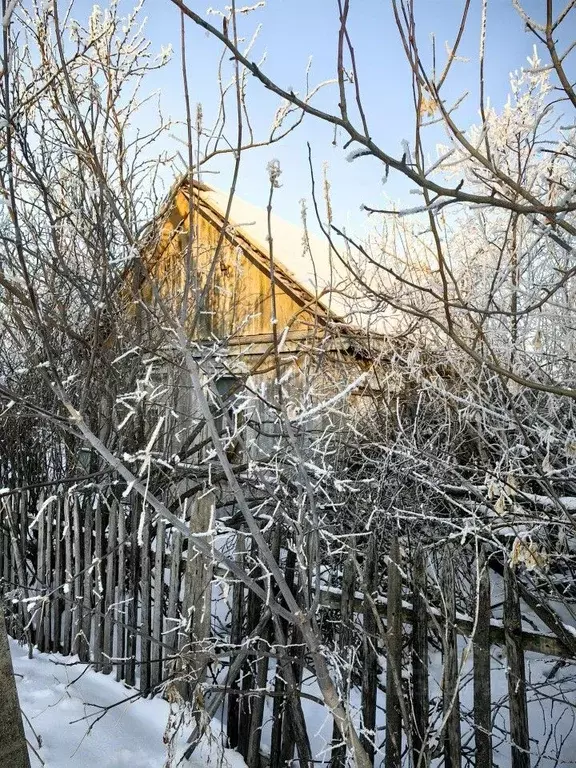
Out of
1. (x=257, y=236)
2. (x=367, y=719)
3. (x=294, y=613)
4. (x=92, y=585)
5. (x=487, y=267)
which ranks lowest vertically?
(x=367, y=719)

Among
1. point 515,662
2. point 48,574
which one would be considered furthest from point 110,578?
point 515,662

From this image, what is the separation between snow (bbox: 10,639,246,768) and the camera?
2945 mm

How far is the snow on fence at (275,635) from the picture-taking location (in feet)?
8.20

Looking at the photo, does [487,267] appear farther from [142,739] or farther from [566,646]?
[142,739]

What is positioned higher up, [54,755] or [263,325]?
[263,325]

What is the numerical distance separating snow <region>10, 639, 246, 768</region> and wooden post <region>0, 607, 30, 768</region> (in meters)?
0.71

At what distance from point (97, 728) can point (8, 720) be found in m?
1.43

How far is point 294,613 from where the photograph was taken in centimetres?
200

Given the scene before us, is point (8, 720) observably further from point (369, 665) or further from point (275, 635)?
point (369, 665)

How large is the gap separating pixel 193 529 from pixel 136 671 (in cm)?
135

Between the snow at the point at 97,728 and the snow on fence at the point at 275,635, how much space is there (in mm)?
147

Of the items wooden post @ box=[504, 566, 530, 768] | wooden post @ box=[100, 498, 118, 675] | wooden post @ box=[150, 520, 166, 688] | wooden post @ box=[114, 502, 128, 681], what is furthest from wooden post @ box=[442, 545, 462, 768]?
wooden post @ box=[100, 498, 118, 675]

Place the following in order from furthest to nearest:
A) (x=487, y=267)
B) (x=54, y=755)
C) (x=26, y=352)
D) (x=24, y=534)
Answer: (x=487, y=267) → (x=24, y=534) → (x=26, y=352) → (x=54, y=755)

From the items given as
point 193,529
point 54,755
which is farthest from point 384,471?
point 54,755
